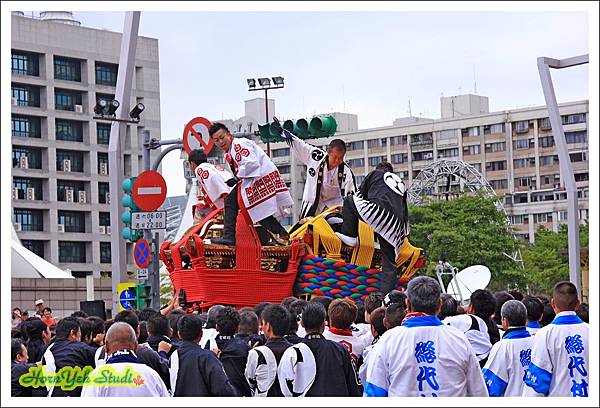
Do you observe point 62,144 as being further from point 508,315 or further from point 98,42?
point 508,315

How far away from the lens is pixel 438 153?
89000 mm

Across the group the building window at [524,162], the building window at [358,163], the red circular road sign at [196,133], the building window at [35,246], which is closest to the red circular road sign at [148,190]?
the red circular road sign at [196,133]

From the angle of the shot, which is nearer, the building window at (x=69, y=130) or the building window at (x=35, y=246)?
the building window at (x=35, y=246)

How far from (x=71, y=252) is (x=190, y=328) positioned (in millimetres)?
64611

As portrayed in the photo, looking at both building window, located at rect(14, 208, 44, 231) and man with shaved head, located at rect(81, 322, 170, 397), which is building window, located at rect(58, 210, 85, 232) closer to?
building window, located at rect(14, 208, 44, 231)

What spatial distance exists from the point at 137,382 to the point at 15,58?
63.3 meters

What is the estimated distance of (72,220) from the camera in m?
72.2

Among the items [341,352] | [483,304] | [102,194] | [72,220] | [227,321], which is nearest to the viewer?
[341,352]

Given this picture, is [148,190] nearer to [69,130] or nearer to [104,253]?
[69,130]

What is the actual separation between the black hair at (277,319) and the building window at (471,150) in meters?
79.7

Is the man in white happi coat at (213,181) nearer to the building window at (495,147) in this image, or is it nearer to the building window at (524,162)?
the building window at (495,147)

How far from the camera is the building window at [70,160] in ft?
234

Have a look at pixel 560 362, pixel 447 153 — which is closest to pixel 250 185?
pixel 560 362

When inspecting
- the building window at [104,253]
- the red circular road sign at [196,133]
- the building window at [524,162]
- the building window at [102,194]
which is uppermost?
the building window at [524,162]
